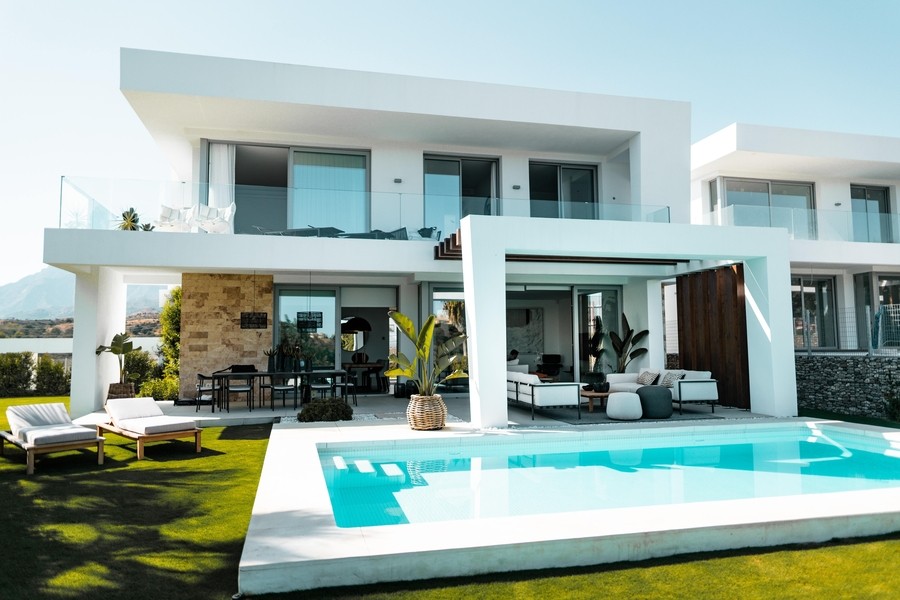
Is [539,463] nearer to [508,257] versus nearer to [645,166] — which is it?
[508,257]

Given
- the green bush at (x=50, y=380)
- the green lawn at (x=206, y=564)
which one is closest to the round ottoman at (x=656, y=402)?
the green lawn at (x=206, y=564)

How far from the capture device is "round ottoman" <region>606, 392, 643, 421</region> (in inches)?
474

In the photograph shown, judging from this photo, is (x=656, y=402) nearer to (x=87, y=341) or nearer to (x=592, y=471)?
(x=592, y=471)

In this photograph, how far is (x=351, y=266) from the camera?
13.8 meters

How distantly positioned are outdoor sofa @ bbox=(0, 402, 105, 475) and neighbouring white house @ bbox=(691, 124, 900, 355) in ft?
44.2

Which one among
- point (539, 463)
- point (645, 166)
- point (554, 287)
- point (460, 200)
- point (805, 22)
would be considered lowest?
point (539, 463)

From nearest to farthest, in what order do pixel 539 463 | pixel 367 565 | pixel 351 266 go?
pixel 367 565 → pixel 539 463 → pixel 351 266

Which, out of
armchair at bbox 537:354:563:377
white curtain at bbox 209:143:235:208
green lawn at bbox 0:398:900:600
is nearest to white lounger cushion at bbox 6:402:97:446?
green lawn at bbox 0:398:900:600

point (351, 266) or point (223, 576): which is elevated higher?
point (351, 266)

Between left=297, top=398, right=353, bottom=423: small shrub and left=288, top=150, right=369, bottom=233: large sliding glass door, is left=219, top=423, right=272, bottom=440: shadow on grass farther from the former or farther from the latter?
left=288, top=150, right=369, bottom=233: large sliding glass door

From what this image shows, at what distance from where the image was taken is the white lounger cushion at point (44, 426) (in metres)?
8.41

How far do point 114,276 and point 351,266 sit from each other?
6.21 m

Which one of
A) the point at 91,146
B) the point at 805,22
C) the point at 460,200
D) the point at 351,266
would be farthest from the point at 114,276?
the point at 91,146

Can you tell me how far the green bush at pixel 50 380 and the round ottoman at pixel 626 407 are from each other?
16.1 meters
